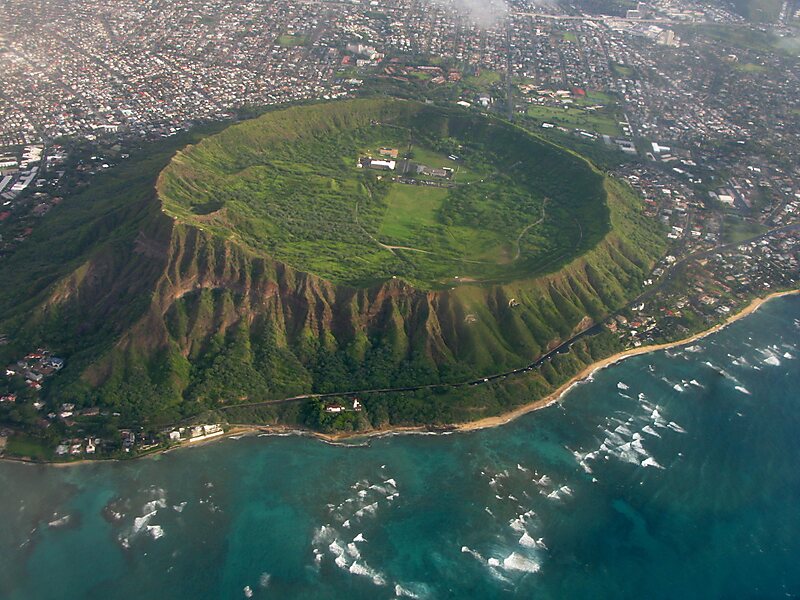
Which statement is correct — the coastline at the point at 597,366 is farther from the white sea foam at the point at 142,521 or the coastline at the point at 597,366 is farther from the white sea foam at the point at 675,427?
the white sea foam at the point at 142,521

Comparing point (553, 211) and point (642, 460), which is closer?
point (642, 460)

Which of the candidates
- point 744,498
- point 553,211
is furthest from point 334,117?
point 744,498

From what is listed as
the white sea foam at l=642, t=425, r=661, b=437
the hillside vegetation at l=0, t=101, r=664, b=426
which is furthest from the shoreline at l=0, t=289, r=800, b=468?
the white sea foam at l=642, t=425, r=661, b=437

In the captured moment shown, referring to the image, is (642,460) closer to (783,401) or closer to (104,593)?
(783,401)

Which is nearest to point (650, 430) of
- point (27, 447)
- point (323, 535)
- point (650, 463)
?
point (650, 463)

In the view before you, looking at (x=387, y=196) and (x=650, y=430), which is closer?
(x=650, y=430)

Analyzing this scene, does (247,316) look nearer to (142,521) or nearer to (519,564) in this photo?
(142,521)
